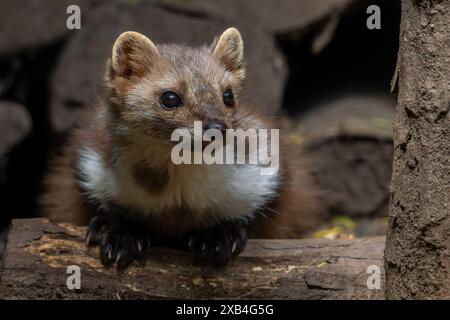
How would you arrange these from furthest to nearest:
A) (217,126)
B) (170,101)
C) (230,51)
A: (230,51) < (170,101) < (217,126)

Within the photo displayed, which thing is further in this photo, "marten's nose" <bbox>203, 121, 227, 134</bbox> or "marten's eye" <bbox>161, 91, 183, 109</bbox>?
"marten's eye" <bbox>161, 91, 183, 109</bbox>

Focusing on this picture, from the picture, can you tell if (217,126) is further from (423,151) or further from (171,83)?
(423,151)

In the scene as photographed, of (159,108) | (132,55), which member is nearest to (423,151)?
(159,108)

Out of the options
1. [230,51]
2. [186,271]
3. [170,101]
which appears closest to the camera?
[170,101]

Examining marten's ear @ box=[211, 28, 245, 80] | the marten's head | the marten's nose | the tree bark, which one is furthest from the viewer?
marten's ear @ box=[211, 28, 245, 80]

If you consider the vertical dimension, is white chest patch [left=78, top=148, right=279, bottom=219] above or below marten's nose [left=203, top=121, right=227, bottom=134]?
below

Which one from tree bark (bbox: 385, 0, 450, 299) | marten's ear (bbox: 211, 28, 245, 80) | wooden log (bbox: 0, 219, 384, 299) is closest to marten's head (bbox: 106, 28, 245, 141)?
marten's ear (bbox: 211, 28, 245, 80)

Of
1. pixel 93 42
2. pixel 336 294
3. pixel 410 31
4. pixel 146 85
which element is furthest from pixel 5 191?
pixel 410 31

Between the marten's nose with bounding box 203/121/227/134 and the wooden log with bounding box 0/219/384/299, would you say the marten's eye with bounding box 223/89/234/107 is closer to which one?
the marten's nose with bounding box 203/121/227/134

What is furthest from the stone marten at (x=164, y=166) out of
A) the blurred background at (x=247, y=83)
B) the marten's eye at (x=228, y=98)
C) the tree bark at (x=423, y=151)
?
the blurred background at (x=247, y=83)
